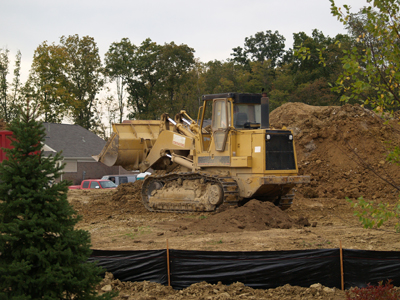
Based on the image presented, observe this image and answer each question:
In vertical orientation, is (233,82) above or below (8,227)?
above

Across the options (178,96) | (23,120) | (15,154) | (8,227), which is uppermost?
(178,96)

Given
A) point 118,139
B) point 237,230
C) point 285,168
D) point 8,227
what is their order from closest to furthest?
1. point 8,227
2. point 237,230
3. point 285,168
4. point 118,139

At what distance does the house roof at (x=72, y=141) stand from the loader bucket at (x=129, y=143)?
2226 centimetres

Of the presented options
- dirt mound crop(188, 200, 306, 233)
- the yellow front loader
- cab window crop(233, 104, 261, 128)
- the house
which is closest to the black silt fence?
dirt mound crop(188, 200, 306, 233)

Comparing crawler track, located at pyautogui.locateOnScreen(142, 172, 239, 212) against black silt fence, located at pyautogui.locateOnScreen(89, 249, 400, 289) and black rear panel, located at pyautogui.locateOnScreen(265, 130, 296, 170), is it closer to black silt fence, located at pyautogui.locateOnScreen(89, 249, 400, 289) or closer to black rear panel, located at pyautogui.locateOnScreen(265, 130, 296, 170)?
black rear panel, located at pyautogui.locateOnScreen(265, 130, 296, 170)

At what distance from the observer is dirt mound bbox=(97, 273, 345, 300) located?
24.0ft

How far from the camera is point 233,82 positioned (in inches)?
2203

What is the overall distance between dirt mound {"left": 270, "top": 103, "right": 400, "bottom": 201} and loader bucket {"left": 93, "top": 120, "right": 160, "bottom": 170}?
6429 mm

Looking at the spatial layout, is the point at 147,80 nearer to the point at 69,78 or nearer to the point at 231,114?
the point at 69,78

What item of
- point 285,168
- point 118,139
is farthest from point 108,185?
point 285,168

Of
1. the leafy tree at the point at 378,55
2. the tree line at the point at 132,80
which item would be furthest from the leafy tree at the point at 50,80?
the leafy tree at the point at 378,55

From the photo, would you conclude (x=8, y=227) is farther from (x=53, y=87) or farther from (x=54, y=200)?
(x=53, y=87)

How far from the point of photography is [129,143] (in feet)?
55.9

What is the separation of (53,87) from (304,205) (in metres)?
37.4
